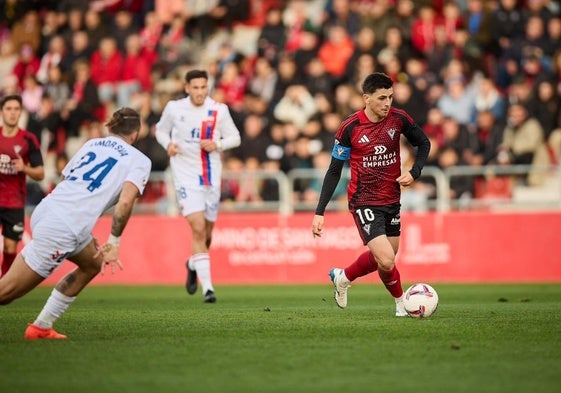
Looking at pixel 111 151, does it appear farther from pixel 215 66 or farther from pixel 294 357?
pixel 215 66

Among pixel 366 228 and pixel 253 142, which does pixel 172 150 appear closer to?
pixel 366 228

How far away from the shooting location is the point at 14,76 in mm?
27266

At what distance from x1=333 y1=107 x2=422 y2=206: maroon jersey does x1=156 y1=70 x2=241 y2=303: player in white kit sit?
3.98 meters

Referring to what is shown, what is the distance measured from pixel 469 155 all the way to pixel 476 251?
1899 mm

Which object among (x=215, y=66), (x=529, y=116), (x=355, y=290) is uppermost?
(x=215, y=66)

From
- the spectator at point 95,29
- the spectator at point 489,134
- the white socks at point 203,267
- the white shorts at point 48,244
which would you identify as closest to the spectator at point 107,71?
the spectator at point 95,29

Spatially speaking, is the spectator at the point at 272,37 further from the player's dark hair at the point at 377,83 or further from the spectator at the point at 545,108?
the player's dark hair at the point at 377,83

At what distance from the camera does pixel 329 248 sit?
72.2ft

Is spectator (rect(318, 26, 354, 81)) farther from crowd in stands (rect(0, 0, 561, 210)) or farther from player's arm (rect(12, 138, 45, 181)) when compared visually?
player's arm (rect(12, 138, 45, 181))

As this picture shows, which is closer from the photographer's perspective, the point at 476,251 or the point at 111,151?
the point at 111,151

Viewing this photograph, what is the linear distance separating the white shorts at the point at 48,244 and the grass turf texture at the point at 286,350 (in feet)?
2.29

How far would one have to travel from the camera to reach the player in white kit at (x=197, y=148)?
15.8 m

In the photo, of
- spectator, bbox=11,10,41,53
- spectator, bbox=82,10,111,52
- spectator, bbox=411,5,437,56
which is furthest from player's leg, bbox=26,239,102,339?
spectator, bbox=11,10,41,53

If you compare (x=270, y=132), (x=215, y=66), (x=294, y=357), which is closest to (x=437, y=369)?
(x=294, y=357)
